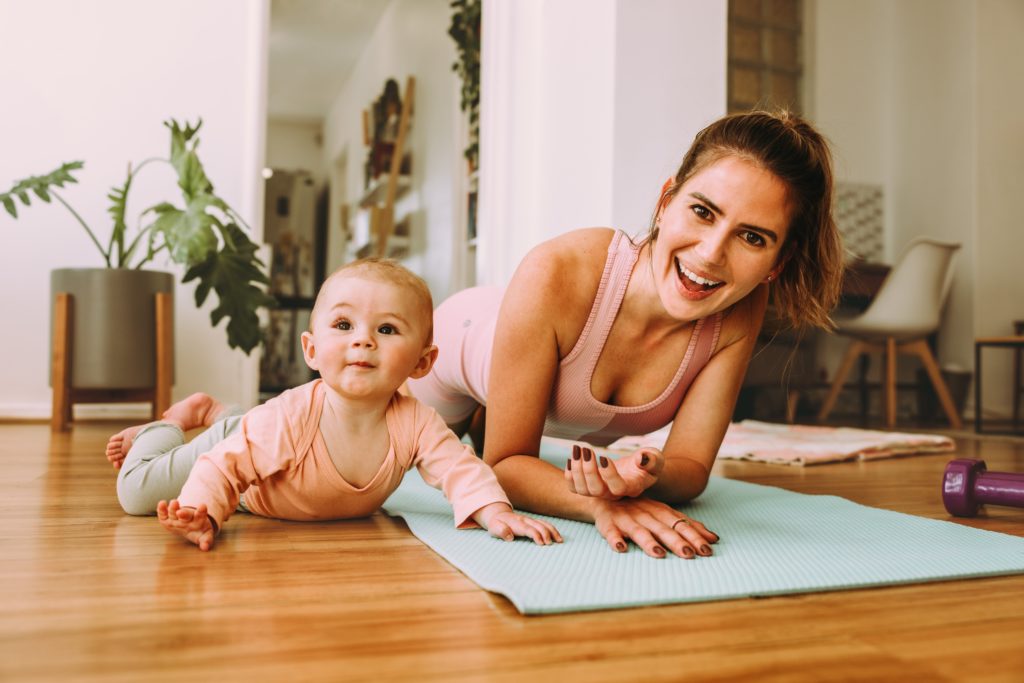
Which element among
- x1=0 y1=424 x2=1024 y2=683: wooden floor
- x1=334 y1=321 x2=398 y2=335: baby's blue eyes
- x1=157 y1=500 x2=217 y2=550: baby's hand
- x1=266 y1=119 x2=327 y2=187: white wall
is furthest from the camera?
x1=266 y1=119 x2=327 y2=187: white wall

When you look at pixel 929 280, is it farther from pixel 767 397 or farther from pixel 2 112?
pixel 2 112

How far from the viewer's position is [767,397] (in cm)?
482

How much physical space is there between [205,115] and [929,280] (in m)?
3.45

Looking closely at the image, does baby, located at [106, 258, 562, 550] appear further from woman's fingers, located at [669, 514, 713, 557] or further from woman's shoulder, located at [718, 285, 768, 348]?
woman's shoulder, located at [718, 285, 768, 348]

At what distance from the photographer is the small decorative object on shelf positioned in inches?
223

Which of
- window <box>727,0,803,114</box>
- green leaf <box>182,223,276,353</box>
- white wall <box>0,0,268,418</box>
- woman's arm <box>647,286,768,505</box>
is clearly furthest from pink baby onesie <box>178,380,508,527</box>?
window <box>727,0,803,114</box>

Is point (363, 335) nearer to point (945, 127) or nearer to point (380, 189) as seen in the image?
point (945, 127)

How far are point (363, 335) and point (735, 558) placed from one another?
523mm

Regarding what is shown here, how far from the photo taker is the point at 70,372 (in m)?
2.84

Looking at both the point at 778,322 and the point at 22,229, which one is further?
the point at 22,229

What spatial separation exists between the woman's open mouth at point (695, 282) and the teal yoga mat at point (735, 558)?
341 mm

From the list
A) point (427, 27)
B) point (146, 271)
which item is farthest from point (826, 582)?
point (427, 27)

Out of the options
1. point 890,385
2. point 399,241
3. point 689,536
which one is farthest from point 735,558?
point 399,241

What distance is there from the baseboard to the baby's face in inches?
97.8
